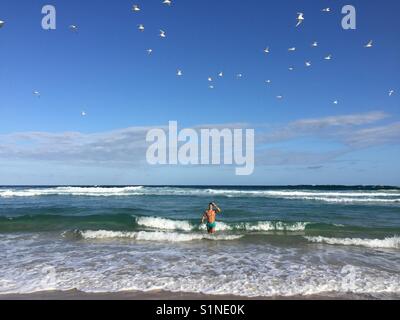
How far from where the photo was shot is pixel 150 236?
15.3m

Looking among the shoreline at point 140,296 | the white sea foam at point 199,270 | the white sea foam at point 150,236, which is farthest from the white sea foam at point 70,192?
the shoreline at point 140,296

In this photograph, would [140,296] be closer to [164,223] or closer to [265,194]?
[164,223]

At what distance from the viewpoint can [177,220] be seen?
1958cm

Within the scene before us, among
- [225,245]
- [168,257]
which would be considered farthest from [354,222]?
[168,257]

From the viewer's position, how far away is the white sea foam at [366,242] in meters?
13.6

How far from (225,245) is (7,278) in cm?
706

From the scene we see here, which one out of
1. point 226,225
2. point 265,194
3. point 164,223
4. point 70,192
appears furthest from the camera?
point 70,192

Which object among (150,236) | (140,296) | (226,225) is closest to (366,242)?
(226,225)

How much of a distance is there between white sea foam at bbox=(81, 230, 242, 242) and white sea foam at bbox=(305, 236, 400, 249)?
320 centimetres

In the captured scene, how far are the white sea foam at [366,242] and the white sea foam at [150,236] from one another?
3.20 meters

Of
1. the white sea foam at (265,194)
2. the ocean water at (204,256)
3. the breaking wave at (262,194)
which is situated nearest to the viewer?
the ocean water at (204,256)

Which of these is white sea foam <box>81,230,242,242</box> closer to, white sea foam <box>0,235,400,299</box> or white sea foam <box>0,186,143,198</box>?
white sea foam <box>0,235,400,299</box>

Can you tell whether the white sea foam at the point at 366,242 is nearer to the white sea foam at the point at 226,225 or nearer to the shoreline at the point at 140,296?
the white sea foam at the point at 226,225

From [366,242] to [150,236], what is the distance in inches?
317
